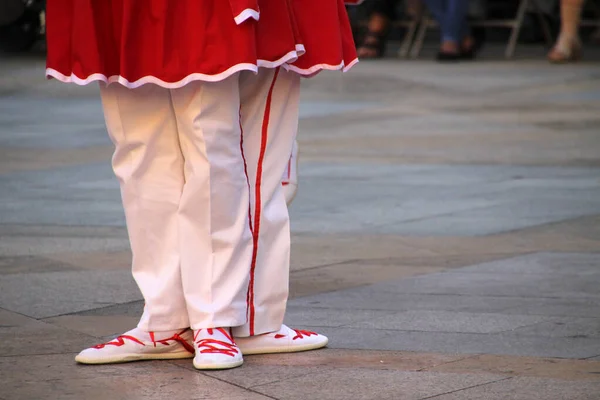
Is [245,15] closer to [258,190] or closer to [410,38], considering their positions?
[258,190]

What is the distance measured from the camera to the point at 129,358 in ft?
12.2

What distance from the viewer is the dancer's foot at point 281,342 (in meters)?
3.81

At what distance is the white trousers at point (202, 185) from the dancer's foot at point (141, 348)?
0.11ft

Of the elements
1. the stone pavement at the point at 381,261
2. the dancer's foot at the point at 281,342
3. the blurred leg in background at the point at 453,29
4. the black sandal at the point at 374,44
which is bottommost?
the black sandal at the point at 374,44

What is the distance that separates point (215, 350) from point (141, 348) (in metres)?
0.24

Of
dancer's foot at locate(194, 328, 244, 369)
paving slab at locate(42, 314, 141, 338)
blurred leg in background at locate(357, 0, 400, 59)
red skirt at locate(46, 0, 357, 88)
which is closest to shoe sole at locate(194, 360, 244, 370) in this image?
dancer's foot at locate(194, 328, 244, 369)

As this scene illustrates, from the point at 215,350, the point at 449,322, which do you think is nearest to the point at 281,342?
the point at 215,350

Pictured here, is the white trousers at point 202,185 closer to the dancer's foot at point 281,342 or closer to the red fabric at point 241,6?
the dancer's foot at point 281,342

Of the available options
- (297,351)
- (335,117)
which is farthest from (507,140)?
(297,351)

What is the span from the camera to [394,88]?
13156 millimetres

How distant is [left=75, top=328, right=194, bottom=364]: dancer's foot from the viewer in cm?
371

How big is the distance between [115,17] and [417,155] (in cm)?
541

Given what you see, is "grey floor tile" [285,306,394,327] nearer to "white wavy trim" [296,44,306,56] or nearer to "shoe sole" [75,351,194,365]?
"shoe sole" [75,351,194,365]

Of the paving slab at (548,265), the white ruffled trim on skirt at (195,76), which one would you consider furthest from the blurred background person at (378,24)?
the white ruffled trim on skirt at (195,76)
